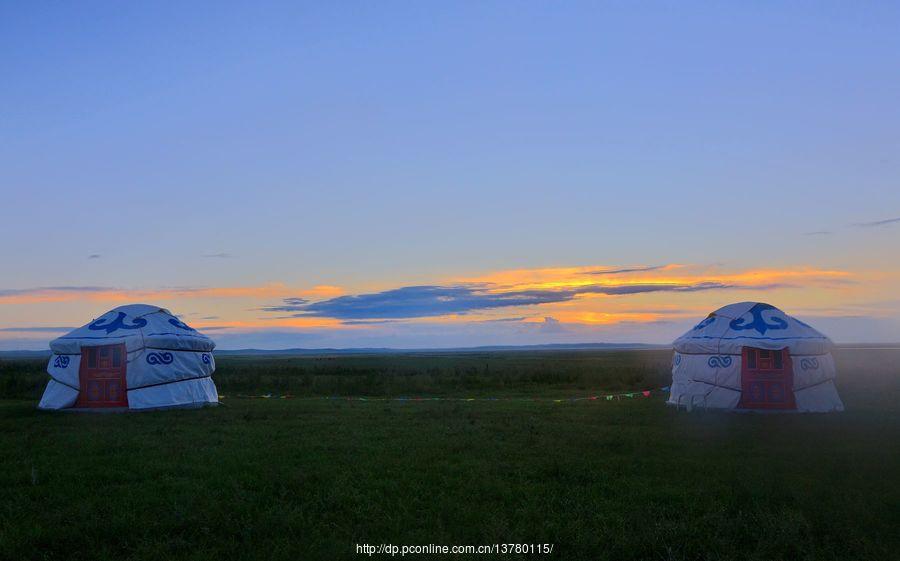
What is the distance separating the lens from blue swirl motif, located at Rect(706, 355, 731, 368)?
16.8 metres

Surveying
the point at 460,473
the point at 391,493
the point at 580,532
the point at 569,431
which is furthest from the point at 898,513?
the point at 569,431

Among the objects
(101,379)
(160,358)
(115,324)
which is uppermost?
(115,324)

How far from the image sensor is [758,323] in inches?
669

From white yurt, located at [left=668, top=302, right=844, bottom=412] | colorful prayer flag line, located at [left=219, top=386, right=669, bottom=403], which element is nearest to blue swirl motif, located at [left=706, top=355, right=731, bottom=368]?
white yurt, located at [left=668, top=302, right=844, bottom=412]

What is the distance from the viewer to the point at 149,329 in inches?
713

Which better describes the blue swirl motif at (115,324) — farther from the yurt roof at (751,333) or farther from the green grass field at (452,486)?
the yurt roof at (751,333)

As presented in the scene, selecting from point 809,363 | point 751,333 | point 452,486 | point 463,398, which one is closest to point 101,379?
point 463,398

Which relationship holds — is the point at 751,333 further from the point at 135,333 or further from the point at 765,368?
the point at 135,333

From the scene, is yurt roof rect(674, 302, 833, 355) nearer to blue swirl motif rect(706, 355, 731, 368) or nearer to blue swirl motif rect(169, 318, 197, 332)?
blue swirl motif rect(706, 355, 731, 368)

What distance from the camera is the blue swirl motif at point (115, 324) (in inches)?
713

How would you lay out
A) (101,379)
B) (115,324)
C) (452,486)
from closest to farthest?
(452,486) < (101,379) < (115,324)

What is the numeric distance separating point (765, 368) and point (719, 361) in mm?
1081

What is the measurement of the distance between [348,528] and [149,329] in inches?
540

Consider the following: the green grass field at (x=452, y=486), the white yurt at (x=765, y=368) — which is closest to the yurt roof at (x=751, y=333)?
the white yurt at (x=765, y=368)
